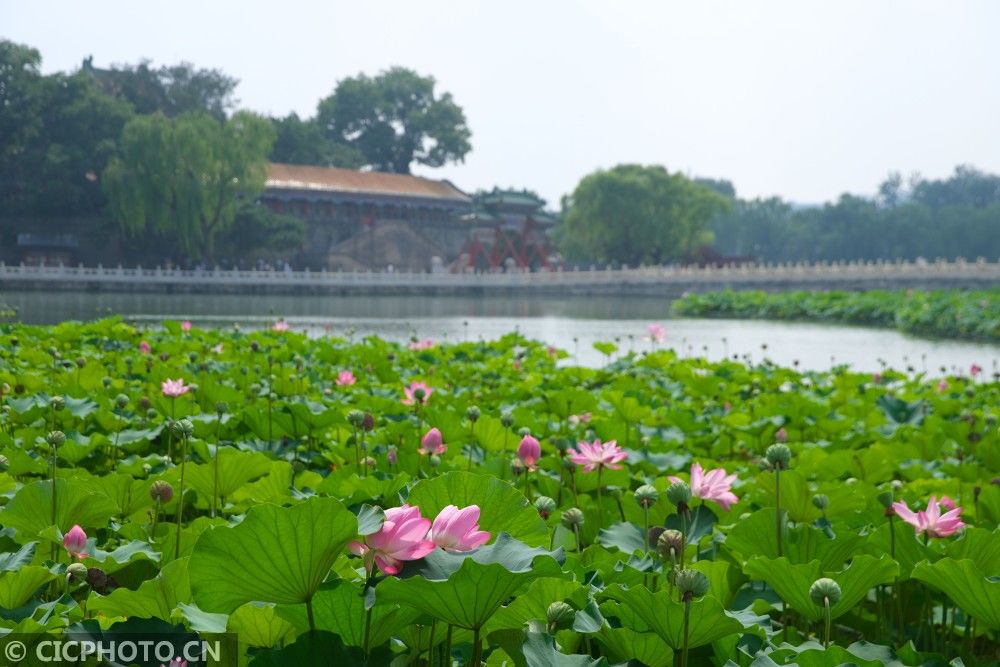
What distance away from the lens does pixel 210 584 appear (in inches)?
36.8

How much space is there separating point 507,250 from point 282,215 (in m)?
9.01

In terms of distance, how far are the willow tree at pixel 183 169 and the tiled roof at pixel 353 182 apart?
618 centimetres

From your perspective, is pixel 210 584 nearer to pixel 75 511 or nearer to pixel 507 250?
pixel 75 511

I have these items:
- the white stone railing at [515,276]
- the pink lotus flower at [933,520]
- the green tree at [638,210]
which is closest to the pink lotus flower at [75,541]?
the pink lotus flower at [933,520]

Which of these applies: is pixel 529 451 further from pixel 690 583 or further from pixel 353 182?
pixel 353 182

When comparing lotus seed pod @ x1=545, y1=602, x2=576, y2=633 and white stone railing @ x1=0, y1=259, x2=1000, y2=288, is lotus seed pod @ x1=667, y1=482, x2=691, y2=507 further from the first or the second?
white stone railing @ x1=0, y1=259, x2=1000, y2=288

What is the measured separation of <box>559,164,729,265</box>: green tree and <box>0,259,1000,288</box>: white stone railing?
8.34 ft

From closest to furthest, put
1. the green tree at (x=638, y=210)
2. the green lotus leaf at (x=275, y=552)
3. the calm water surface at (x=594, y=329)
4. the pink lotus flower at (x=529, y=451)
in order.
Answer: the green lotus leaf at (x=275, y=552) → the pink lotus flower at (x=529, y=451) → the calm water surface at (x=594, y=329) → the green tree at (x=638, y=210)

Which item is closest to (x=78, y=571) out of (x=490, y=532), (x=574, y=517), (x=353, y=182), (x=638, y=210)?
(x=490, y=532)

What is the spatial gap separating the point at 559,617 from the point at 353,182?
121ft

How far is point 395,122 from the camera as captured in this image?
160 feet

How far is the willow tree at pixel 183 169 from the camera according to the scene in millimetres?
26844

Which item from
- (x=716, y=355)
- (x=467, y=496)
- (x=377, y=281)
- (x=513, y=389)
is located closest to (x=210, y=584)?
(x=467, y=496)

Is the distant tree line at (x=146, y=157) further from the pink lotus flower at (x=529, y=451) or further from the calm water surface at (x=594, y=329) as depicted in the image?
the pink lotus flower at (x=529, y=451)
